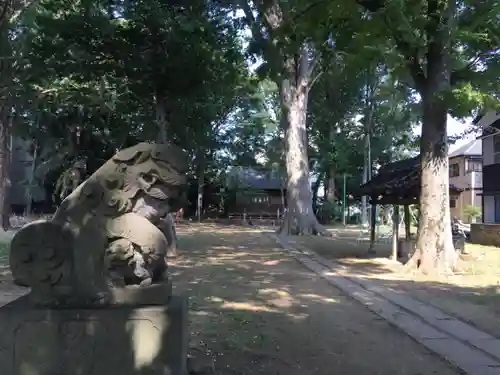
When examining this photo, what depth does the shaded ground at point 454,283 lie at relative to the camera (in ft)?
26.4

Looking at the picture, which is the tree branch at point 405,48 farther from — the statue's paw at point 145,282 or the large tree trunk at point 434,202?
the statue's paw at point 145,282

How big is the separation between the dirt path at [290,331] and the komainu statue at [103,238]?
1581mm

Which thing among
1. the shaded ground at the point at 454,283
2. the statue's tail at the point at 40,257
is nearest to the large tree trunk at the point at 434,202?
the shaded ground at the point at 454,283

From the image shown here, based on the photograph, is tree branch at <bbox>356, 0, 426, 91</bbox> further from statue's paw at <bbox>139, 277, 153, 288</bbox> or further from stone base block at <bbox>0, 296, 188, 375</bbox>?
stone base block at <bbox>0, 296, 188, 375</bbox>

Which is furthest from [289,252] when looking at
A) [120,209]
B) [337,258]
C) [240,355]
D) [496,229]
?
[120,209]

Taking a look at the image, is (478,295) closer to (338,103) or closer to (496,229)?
(496,229)

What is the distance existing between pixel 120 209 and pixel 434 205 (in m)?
10.0

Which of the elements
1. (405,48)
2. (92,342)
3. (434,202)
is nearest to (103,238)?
(92,342)

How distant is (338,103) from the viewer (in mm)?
45312

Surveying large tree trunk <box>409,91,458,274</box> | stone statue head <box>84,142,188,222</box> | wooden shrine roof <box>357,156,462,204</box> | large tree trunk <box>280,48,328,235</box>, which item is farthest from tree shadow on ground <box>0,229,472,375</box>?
→ large tree trunk <box>280,48,328,235</box>

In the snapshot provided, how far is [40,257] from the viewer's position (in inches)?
157

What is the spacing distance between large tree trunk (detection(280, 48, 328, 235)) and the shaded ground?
9231 millimetres

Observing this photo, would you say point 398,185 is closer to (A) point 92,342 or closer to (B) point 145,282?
(B) point 145,282

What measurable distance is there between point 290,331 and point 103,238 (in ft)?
11.2
